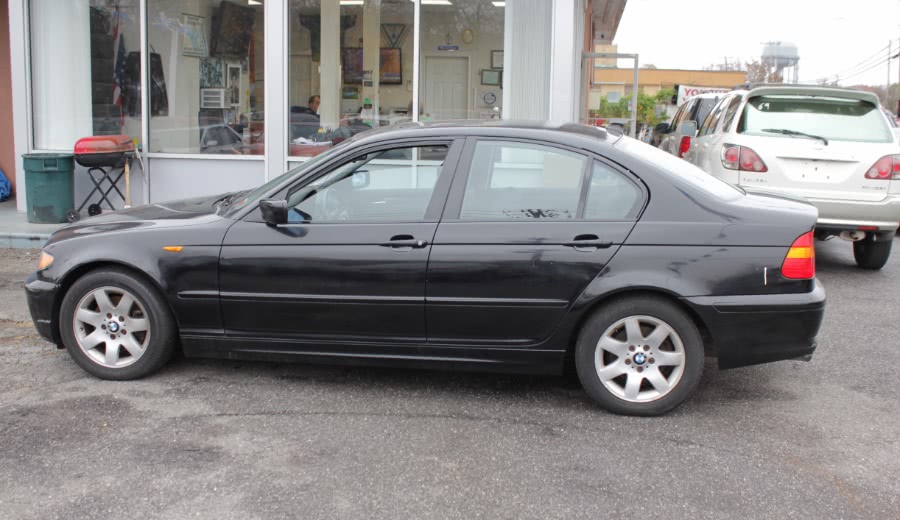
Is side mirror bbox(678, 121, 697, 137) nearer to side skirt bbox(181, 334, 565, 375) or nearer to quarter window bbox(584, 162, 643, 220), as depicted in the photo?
quarter window bbox(584, 162, 643, 220)

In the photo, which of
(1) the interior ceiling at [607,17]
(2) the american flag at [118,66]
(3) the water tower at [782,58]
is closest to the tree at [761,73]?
(3) the water tower at [782,58]

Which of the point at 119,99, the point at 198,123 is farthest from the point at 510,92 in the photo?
the point at 119,99

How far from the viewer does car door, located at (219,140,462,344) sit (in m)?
4.84

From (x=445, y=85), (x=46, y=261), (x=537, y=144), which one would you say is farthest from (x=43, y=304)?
(x=445, y=85)

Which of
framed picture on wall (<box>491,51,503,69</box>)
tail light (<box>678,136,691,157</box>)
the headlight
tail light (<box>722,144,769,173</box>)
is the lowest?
the headlight

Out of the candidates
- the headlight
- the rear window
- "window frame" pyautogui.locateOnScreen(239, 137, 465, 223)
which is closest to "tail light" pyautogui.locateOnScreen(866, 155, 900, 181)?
the rear window

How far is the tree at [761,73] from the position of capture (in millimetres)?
79250

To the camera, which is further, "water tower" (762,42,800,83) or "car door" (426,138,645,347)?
"water tower" (762,42,800,83)

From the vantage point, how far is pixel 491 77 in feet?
35.6

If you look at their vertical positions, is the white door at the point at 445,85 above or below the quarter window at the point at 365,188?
above

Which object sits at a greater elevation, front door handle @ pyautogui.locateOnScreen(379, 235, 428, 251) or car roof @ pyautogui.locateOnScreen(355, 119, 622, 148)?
car roof @ pyautogui.locateOnScreen(355, 119, 622, 148)

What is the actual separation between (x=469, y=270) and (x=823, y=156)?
16.5 feet

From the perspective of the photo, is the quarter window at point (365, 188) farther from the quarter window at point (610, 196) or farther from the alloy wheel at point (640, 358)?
the alloy wheel at point (640, 358)

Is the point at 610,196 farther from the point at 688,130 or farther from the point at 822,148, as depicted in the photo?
the point at 688,130
